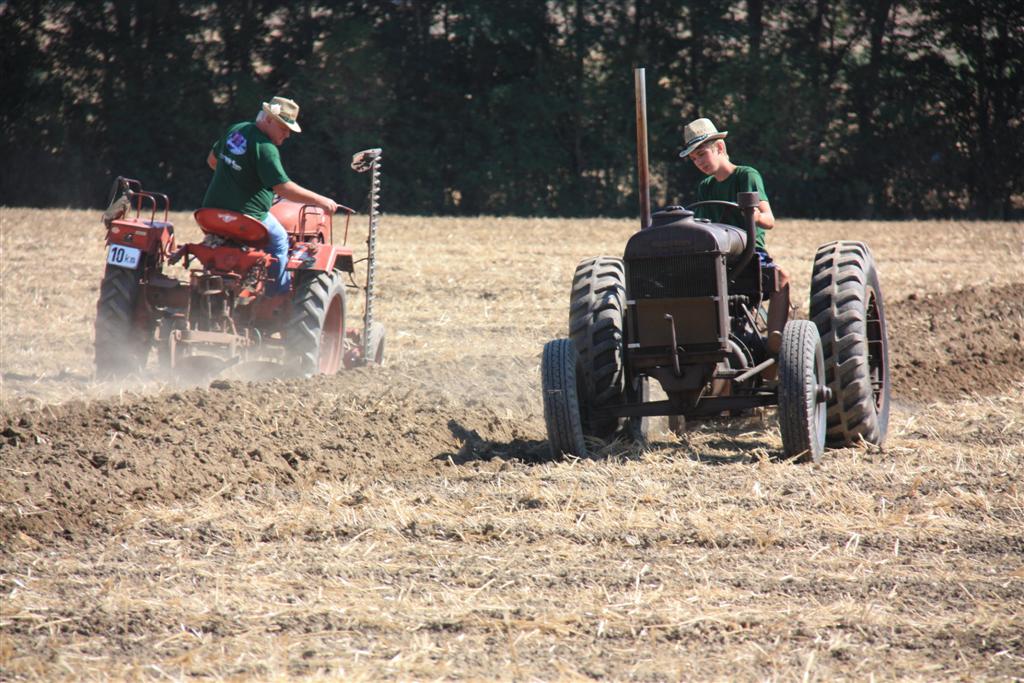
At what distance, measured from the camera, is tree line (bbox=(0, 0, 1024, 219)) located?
79.2 feet

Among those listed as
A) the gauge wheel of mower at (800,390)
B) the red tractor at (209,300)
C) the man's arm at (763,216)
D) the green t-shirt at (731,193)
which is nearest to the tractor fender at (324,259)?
the red tractor at (209,300)

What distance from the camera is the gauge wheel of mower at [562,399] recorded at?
A: 6645 mm

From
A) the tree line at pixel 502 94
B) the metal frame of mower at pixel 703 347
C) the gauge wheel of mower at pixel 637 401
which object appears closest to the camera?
the metal frame of mower at pixel 703 347

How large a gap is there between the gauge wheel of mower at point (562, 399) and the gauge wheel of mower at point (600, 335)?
197 mm

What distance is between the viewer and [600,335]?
22.8 feet

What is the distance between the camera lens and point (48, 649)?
4176mm

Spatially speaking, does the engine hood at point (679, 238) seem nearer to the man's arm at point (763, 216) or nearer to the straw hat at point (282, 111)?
the man's arm at point (763, 216)

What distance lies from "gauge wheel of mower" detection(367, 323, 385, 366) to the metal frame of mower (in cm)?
319

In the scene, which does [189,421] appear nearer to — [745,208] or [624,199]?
[745,208]

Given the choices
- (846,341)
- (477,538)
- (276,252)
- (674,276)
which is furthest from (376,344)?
(477,538)

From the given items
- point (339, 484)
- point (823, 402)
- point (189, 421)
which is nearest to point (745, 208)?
point (823, 402)

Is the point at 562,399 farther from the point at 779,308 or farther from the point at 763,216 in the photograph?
the point at 763,216

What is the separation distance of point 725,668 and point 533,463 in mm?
2975

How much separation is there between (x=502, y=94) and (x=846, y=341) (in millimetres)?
18787
